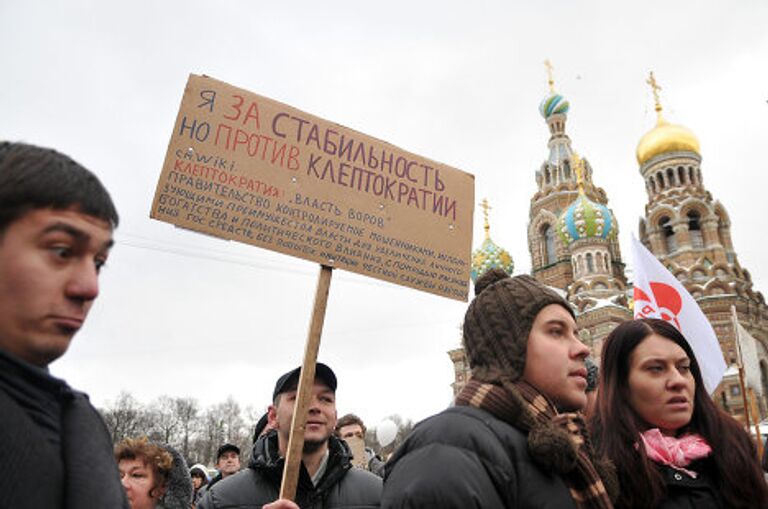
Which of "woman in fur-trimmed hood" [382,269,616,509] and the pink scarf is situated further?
the pink scarf

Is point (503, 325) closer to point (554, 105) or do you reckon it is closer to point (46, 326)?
point (46, 326)

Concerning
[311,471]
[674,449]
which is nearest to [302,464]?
[311,471]

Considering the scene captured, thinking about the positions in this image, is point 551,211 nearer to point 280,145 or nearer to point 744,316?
point 744,316

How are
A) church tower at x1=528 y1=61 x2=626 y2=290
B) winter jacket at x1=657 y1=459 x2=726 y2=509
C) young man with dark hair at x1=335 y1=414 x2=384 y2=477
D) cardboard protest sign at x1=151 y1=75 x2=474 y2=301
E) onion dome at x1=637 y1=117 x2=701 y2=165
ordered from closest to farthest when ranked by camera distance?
winter jacket at x1=657 y1=459 x2=726 y2=509 < cardboard protest sign at x1=151 y1=75 x2=474 y2=301 < young man with dark hair at x1=335 y1=414 x2=384 y2=477 < onion dome at x1=637 y1=117 x2=701 y2=165 < church tower at x1=528 y1=61 x2=626 y2=290

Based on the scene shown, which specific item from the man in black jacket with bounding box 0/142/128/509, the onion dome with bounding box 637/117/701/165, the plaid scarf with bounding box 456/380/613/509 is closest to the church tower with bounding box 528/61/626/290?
the onion dome with bounding box 637/117/701/165

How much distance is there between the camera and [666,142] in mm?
36312

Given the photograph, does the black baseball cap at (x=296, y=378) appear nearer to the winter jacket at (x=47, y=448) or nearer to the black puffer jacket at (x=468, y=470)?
the black puffer jacket at (x=468, y=470)

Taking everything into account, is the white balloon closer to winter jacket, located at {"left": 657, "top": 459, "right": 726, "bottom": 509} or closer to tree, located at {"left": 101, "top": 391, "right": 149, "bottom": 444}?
winter jacket, located at {"left": 657, "top": 459, "right": 726, "bottom": 509}

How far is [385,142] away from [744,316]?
32.1m

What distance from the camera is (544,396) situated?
2.21 metres

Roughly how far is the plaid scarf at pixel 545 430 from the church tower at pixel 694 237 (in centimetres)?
2874

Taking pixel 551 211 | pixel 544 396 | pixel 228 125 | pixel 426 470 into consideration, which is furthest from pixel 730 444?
pixel 551 211

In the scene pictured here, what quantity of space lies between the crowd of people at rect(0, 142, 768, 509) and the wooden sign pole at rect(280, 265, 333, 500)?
185 mm

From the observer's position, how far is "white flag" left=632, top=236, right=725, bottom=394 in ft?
16.8
